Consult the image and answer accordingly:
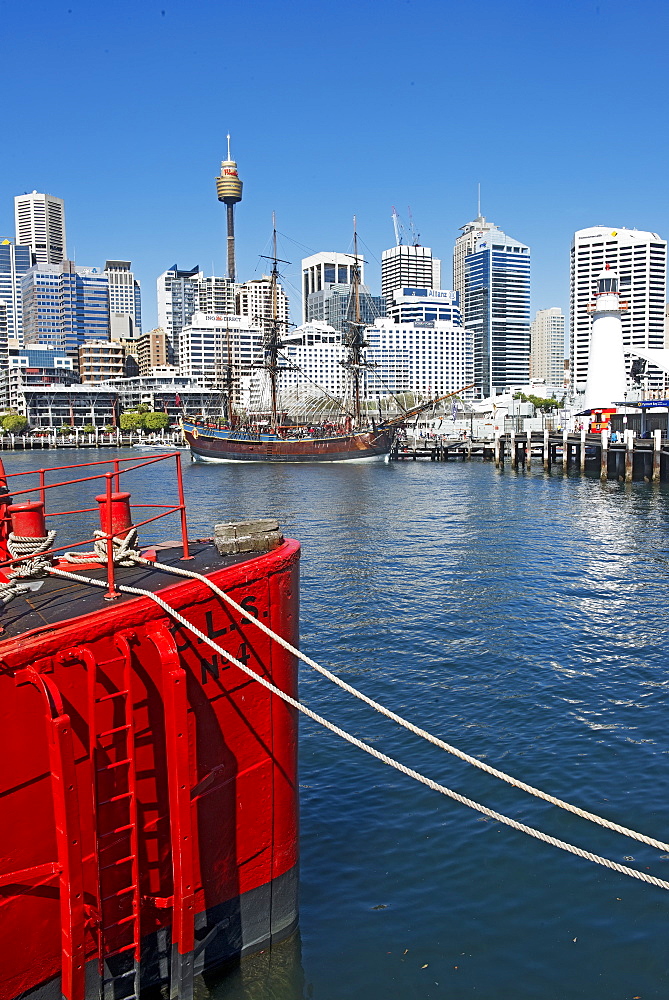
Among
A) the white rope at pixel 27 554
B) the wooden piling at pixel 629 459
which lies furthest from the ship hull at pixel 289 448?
the white rope at pixel 27 554

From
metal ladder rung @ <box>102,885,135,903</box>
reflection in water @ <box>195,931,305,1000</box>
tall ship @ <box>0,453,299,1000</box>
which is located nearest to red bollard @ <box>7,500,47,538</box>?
tall ship @ <box>0,453,299,1000</box>

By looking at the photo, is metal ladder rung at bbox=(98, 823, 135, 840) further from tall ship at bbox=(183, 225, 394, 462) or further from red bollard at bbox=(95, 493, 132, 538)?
tall ship at bbox=(183, 225, 394, 462)

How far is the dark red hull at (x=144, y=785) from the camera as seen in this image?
5.75 m

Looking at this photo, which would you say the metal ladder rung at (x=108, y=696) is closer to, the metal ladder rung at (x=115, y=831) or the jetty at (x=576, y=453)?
the metal ladder rung at (x=115, y=831)

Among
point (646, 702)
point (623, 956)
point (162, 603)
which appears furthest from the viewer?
point (646, 702)

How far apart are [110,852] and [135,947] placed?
0.95 metres

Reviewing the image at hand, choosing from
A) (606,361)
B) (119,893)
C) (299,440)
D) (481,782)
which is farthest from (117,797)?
(606,361)

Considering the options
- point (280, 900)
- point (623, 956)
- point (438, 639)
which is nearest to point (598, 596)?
point (438, 639)

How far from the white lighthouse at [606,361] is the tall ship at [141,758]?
9727 cm

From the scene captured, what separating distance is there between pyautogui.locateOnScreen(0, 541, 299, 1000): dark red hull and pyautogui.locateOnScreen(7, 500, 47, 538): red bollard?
2.81 ft

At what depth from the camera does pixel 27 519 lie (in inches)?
320

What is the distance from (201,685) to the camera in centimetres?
686

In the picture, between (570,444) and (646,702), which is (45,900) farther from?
(570,444)

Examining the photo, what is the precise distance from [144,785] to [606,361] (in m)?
103
